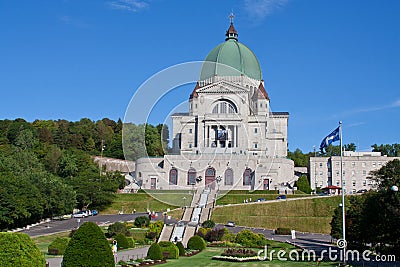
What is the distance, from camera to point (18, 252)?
19.2m

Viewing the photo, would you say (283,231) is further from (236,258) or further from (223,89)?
(223,89)

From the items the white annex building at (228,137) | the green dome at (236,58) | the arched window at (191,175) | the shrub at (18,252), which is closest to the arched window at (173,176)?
the white annex building at (228,137)

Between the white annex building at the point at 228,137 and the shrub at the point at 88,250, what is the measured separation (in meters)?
→ 50.2

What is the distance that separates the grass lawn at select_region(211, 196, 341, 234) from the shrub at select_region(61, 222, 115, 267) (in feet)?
116

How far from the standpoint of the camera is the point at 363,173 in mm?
91625

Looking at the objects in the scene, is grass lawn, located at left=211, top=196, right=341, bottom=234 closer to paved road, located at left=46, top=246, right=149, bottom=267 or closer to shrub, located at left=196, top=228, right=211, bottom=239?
shrub, located at left=196, top=228, right=211, bottom=239

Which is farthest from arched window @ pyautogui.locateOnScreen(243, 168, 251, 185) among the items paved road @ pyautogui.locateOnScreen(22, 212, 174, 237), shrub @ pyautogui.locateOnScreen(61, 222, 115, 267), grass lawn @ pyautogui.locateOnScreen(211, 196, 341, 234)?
shrub @ pyautogui.locateOnScreen(61, 222, 115, 267)

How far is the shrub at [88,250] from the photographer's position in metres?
20.3

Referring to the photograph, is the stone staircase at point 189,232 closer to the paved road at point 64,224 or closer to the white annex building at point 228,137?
the paved road at point 64,224

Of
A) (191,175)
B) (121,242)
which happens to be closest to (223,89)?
(191,175)

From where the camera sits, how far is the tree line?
4788 cm

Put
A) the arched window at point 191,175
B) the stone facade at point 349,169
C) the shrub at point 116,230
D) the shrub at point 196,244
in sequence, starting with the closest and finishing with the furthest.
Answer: the shrub at point 196,244
the shrub at point 116,230
the arched window at point 191,175
the stone facade at point 349,169

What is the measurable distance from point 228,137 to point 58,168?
2846cm

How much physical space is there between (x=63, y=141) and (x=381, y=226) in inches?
3583
